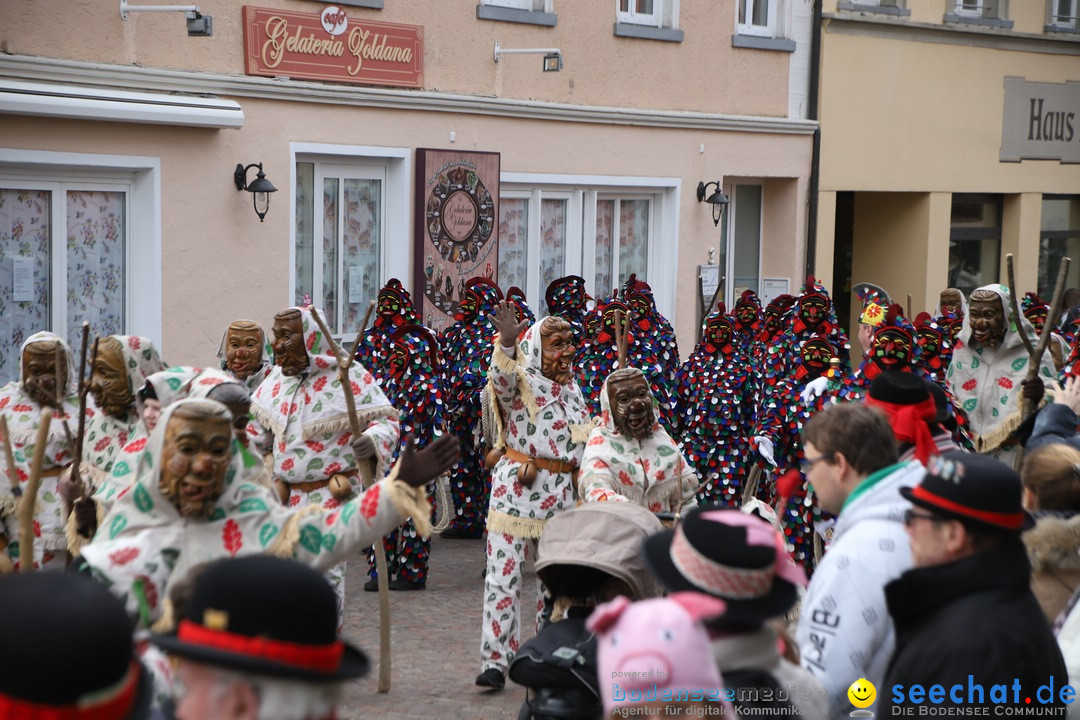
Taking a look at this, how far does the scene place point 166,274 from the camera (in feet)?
41.1

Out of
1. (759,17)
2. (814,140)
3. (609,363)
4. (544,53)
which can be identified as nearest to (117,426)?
(609,363)

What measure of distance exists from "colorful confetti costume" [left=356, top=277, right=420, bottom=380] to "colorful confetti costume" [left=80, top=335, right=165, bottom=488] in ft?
12.7

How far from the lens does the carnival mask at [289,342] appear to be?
315 inches

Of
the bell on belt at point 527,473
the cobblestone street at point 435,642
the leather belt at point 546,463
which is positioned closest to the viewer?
the cobblestone street at point 435,642

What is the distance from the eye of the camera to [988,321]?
10383 mm

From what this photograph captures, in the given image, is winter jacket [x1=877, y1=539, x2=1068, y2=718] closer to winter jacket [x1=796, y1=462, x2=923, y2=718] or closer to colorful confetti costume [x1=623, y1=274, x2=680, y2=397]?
winter jacket [x1=796, y1=462, x2=923, y2=718]

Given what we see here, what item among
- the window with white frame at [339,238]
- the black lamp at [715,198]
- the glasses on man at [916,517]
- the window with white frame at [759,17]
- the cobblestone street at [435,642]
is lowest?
the cobblestone street at [435,642]

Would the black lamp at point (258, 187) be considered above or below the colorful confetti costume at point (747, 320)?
above

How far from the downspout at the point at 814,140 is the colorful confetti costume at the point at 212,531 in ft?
49.8

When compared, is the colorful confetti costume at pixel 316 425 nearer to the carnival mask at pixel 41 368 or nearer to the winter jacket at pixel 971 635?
the carnival mask at pixel 41 368

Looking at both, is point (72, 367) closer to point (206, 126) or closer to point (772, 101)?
point (206, 126)

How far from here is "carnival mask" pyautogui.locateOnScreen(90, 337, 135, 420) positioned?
269 inches

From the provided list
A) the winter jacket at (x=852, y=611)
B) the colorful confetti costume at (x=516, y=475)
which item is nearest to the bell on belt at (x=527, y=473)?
the colorful confetti costume at (x=516, y=475)

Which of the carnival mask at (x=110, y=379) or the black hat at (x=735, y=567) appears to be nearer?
the black hat at (x=735, y=567)
